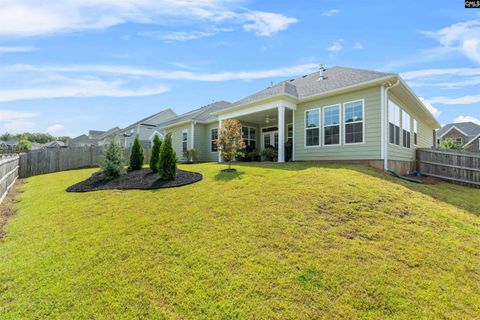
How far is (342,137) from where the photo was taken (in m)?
10.7

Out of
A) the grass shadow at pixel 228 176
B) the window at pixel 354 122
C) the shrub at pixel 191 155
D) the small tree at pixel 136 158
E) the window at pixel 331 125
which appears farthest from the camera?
the shrub at pixel 191 155

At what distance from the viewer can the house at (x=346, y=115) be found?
Result: 385 inches

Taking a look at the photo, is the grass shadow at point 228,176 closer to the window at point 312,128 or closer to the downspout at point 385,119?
the window at point 312,128

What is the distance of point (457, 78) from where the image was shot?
14734 mm

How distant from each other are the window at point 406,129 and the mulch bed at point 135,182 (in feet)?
35.3

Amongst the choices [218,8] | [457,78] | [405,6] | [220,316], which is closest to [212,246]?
[220,316]

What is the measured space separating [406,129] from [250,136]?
924 centimetres

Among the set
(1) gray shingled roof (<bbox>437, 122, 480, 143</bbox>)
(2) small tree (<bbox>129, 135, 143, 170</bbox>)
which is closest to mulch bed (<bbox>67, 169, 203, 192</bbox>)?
(2) small tree (<bbox>129, 135, 143, 170</bbox>)

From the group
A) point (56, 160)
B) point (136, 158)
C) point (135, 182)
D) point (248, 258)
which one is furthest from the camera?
point (56, 160)

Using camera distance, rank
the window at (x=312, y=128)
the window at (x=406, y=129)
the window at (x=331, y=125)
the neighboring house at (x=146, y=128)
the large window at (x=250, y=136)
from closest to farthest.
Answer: the window at (x=331, y=125), the window at (x=312, y=128), the window at (x=406, y=129), the large window at (x=250, y=136), the neighboring house at (x=146, y=128)

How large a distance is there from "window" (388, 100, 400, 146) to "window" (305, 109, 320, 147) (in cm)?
299

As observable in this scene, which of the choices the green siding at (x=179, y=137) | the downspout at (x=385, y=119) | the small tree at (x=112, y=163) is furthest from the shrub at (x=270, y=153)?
the small tree at (x=112, y=163)

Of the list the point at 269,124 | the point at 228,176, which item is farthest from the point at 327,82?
the point at 228,176

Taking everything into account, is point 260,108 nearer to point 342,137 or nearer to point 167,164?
point 342,137
